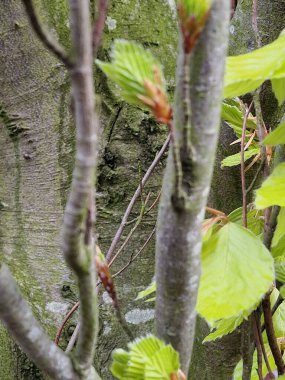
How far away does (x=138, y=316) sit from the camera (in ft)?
2.66

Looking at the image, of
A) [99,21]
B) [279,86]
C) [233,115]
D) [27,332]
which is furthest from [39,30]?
[233,115]

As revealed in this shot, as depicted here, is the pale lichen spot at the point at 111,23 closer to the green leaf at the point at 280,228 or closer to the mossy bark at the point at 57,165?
the mossy bark at the point at 57,165

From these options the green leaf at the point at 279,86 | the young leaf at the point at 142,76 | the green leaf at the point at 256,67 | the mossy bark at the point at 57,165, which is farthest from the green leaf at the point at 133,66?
the mossy bark at the point at 57,165

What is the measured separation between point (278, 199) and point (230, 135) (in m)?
0.47

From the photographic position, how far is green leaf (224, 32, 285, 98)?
32 centimetres

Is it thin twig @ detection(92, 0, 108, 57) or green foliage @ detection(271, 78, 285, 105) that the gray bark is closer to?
thin twig @ detection(92, 0, 108, 57)

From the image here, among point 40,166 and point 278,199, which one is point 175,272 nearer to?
point 278,199

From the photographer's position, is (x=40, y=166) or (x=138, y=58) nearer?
(x=138, y=58)

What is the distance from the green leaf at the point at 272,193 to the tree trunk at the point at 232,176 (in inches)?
17.2

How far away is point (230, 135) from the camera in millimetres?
828

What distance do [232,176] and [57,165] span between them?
31cm

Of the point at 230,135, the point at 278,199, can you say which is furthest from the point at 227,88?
the point at 230,135

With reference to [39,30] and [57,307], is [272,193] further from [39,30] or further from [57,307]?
[57,307]

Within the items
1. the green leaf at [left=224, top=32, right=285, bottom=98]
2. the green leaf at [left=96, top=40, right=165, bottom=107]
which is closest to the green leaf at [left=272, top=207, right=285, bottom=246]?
the green leaf at [left=224, top=32, right=285, bottom=98]
